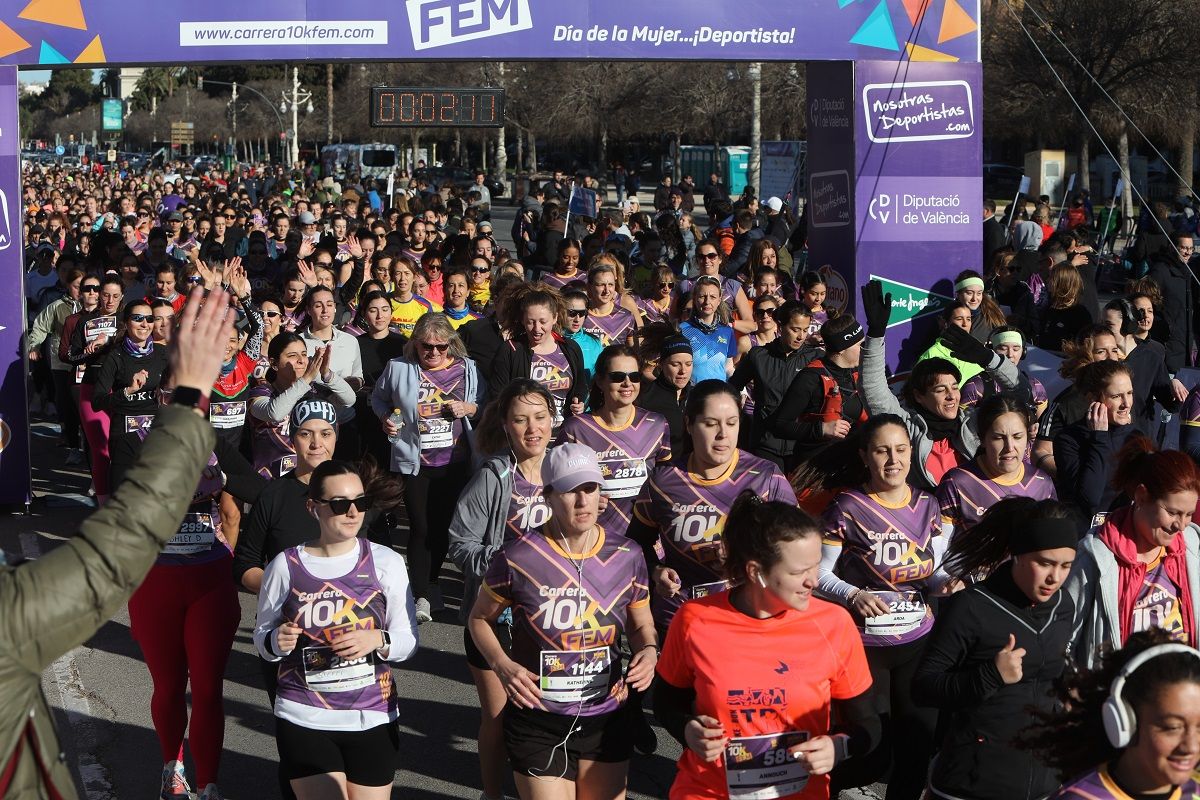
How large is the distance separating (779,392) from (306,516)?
3645mm

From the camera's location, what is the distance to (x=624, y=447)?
6574mm

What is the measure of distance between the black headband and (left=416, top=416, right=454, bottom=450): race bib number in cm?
446

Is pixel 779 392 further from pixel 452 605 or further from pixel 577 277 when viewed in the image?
pixel 577 277

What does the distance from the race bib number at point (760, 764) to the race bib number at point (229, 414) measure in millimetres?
5304

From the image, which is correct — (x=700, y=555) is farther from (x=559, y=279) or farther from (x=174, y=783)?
(x=559, y=279)

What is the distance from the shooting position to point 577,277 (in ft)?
40.6

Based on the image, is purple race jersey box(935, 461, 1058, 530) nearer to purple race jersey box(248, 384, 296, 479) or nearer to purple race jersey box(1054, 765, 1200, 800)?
purple race jersey box(1054, 765, 1200, 800)

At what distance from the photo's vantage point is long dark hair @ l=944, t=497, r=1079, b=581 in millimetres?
4395

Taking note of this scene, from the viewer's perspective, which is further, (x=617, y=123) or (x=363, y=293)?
(x=617, y=123)

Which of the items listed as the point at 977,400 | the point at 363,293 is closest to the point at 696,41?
the point at 363,293

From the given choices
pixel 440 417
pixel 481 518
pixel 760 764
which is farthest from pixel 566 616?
pixel 440 417

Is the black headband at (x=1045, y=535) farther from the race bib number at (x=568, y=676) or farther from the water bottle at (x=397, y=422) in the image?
the water bottle at (x=397, y=422)

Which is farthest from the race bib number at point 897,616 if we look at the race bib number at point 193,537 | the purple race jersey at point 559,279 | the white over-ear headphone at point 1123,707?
the purple race jersey at point 559,279

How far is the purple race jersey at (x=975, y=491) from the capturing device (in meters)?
5.72
